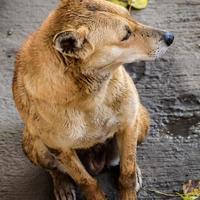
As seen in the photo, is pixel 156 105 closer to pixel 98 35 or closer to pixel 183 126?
pixel 183 126

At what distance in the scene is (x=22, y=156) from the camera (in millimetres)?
4336

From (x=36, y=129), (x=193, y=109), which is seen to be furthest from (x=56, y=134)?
(x=193, y=109)

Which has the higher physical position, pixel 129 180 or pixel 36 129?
pixel 36 129

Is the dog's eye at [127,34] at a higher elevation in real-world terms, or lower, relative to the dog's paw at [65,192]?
higher

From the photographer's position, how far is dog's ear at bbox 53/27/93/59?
292 cm

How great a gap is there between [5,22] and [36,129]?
1724 mm

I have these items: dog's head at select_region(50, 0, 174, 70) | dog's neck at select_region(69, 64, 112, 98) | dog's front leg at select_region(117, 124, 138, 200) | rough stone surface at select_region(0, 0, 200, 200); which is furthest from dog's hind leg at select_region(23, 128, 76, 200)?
dog's head at select_region(50, 0, 174, 70)

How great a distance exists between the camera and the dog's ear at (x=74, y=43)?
9.57 ft

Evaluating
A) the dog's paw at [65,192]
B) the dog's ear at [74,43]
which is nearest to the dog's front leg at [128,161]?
the dog's paw at [65,192]

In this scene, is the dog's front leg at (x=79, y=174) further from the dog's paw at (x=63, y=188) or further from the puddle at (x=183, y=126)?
the puddle at (x=183, y=126)

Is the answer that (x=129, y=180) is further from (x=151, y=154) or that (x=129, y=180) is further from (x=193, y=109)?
(x=193, y=109)

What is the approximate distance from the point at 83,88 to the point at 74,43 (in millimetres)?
360

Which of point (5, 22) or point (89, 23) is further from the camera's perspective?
point (5, 22)

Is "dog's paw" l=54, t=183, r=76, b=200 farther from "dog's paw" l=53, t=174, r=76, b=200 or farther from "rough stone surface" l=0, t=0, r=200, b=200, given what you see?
"rough stone surface" l=0, t=0, r=200, b=200
